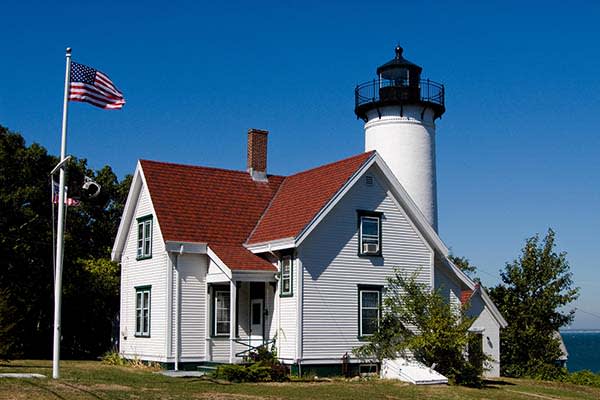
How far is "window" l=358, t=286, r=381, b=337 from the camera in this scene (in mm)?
26938

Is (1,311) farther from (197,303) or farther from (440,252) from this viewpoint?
(440,252)

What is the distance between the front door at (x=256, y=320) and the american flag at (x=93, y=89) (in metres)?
8.60

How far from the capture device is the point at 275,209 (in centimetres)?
2984

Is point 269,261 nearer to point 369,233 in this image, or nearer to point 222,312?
point 222,312

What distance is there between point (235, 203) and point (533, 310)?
12.7 meters

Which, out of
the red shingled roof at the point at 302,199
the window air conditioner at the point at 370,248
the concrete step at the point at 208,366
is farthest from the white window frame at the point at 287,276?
the concrete step at the point at 208,366

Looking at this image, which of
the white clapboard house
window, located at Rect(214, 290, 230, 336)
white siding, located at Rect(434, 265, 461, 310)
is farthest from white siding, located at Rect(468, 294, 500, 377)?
window, located at Rect(214, 290, 230, 336)

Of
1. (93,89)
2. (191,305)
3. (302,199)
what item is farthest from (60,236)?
(302,199)

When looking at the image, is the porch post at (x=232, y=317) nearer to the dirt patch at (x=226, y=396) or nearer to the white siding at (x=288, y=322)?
the white siding at (x=288, y=322)

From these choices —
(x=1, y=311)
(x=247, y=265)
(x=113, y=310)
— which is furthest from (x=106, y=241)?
(x=247, y=265)

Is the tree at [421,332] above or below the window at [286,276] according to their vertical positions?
below

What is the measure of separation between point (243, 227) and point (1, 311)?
8152 mm

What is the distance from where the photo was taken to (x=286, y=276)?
26.3 meters

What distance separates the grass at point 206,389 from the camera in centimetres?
1833
